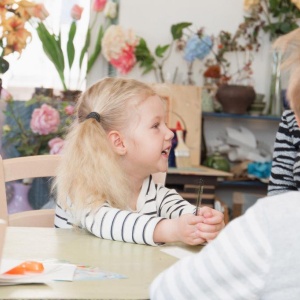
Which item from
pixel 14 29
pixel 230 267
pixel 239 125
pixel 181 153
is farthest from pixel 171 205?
pixel 239 125

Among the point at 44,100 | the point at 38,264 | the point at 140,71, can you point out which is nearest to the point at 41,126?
the point at 44,100

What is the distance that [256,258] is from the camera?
90 cm

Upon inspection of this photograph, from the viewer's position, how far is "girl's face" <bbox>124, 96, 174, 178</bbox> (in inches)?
77.0

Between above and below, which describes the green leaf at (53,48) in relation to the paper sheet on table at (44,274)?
above

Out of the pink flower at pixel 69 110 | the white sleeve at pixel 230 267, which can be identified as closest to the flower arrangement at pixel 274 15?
the pink flower at pixel 69 110

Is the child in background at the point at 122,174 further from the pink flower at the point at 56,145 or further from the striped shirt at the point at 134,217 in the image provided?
the pink flower at the point at 56,145

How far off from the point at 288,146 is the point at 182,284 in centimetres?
150

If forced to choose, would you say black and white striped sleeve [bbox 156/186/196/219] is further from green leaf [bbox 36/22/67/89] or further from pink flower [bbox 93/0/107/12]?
pink flower [bbox 93/0/107/12]

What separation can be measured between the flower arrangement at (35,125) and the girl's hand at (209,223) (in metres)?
2.22

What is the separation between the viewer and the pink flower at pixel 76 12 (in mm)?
4215

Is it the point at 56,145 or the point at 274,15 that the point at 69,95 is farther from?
the point at 274,15

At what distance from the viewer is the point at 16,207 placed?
3936 millimetres

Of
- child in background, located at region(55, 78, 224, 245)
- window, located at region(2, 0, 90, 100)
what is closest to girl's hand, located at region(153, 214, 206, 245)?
child in background, located at region(55, 78, 224, 245)

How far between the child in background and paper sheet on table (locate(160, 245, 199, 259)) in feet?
0.06
